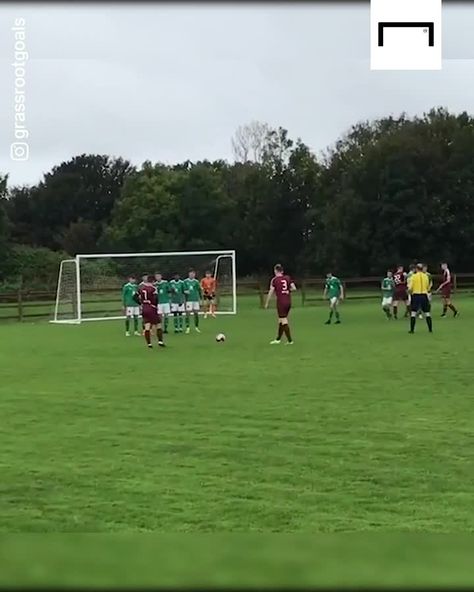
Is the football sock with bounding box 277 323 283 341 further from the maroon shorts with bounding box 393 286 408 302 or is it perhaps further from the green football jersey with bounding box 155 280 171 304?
the maroon shorts with bounding box 393 286 408 302

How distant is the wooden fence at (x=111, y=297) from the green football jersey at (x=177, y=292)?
33.5ft

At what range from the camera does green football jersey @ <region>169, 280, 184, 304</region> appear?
27.5 meters

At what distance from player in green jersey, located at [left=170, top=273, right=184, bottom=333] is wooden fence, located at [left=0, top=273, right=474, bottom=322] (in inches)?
402

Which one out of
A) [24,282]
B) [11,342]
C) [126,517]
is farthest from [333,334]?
[24,282]

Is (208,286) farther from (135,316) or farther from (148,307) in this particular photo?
(148,307)

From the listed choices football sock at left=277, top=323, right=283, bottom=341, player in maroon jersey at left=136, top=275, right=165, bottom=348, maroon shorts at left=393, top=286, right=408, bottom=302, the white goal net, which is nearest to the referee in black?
football sock at left=277, top=323, right=283, bottom=341

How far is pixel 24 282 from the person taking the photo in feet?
175

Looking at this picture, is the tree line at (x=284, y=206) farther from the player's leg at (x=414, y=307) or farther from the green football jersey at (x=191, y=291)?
the player's leg at (x=414, y=307)

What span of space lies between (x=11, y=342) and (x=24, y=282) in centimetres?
2954

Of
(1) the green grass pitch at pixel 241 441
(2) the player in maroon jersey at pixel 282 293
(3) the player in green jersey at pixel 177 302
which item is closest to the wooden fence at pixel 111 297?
(3) the player in green jersey at pixel 177 302

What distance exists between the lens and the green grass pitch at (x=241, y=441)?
6426 mm

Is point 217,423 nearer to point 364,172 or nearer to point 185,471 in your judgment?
point 185,471

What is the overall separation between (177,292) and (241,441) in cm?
1838

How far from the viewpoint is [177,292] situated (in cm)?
2752
